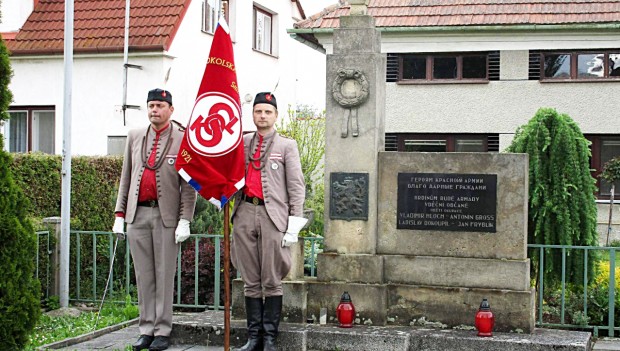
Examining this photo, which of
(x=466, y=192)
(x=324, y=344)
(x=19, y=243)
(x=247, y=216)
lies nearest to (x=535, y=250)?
(x=466, y=192)

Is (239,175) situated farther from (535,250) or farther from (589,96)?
(589,96)

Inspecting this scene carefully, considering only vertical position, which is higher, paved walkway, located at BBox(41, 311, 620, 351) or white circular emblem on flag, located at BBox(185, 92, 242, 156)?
white circular emblem on flag, located at BBox(185, 92, 242, 156)

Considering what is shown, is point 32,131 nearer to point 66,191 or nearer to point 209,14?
point 209,14

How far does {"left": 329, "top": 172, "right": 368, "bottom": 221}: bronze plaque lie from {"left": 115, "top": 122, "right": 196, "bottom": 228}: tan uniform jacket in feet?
4.72

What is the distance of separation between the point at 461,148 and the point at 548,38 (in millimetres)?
3034

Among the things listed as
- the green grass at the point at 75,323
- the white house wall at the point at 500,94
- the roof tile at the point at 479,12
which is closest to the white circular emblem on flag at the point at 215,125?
the green grass at the point at 75,323

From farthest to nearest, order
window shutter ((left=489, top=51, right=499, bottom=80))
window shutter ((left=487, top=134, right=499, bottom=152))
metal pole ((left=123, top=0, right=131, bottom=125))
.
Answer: window shutter ((left=487, top=134, right=499, bottom=152)), window shutter ((left=489, top=51, right=499, bottom=80)), metal pole ((left=123, top=0, right=131, bottom=125))

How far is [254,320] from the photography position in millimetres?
8188

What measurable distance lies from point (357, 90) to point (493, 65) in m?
12.8

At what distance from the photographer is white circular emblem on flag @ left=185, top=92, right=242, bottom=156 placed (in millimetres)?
7664

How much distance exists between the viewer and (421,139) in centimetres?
2192

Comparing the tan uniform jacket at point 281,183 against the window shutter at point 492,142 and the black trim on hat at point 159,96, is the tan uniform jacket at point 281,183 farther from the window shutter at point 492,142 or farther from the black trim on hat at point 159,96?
the window shutter at point 492,142

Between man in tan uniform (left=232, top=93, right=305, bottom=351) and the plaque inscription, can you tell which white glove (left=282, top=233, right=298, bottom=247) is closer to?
man in tan uniform (left=232, top=93, right=305, bottom=351)

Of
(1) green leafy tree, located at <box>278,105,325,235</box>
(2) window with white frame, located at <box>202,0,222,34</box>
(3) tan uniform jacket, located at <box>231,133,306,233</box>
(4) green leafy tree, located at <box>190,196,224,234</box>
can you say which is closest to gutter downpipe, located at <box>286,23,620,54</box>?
(2) window with white frame, located at <box>202,0,222,34</box>
